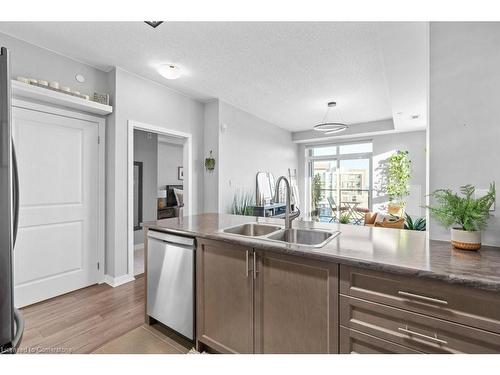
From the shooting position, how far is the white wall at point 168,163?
4875 mm

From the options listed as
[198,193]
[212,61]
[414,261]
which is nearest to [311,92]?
[212,61]

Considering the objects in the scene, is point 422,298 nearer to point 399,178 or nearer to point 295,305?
point 295,305

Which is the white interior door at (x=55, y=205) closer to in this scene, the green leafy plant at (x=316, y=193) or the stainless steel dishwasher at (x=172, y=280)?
the stainless steel dishwasher at (x=172, y=280)

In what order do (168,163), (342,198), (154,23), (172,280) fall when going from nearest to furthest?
(172,280), (154,23), (168,163), (342,198)

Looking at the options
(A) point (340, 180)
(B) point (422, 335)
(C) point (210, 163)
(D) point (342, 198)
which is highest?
→ (C) point (210, 163)

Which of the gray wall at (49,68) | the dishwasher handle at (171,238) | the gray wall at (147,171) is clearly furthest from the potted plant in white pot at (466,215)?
the gray wall at (147,171)

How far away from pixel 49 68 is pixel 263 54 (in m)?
2.25

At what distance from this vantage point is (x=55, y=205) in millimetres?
2586

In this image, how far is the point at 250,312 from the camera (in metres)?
1.43

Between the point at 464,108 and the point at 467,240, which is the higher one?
the point at 464,108

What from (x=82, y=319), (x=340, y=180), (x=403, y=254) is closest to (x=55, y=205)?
(x=82, y=319)

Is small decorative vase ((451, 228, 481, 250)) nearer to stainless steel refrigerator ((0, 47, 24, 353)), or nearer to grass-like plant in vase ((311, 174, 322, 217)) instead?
stainless steel refrigerator ((0, 47, 24, 353))
